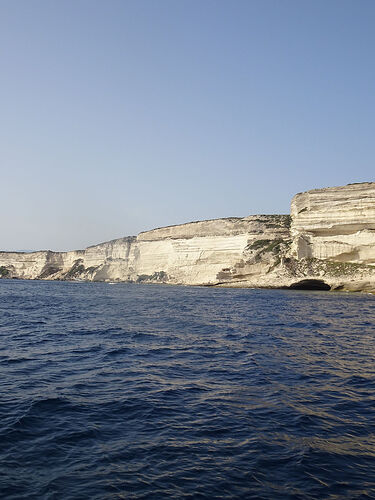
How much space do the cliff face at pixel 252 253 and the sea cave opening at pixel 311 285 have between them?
156 mm

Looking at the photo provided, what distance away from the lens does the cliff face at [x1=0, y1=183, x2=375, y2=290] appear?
51.4 m

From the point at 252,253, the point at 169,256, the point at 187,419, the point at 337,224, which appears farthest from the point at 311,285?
the point at 187,419

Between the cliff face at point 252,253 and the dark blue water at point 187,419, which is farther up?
the cliff face at point 252,253

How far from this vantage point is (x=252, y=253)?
6825cm

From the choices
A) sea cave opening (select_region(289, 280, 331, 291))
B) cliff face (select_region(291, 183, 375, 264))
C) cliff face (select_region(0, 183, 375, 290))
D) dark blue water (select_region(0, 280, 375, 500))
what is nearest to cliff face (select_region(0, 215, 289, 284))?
cliff face (select_region(0, 183, 375, 290))

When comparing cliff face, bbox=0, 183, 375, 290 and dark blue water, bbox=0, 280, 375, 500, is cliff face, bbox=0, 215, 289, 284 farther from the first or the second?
dark blue water, bbox=0, 280, 375, 500

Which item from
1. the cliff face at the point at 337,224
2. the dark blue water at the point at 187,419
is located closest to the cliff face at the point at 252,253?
the cliff face at the point at 337,224

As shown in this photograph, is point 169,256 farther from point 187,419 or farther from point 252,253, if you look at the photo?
point 187,419

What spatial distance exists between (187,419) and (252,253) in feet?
205

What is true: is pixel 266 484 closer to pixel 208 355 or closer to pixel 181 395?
pixel 181 395

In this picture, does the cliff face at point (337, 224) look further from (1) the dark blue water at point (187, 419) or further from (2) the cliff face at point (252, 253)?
(1) the dark blue water at point (187, 419)

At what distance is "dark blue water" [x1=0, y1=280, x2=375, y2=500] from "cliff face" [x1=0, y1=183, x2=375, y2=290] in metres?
40.8

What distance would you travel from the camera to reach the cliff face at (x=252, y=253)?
51.4 metres

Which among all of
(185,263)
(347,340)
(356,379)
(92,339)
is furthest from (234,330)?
(185,263)
